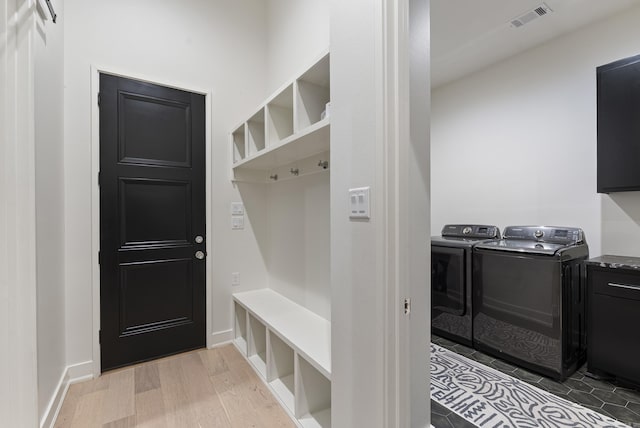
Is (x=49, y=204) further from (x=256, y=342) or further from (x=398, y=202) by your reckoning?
(x=398, y=202)

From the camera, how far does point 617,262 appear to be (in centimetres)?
202

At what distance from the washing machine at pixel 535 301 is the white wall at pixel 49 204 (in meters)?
3.05

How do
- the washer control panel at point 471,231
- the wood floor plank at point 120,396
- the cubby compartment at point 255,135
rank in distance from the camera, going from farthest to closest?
the washer control panel at point 471,231 → the cubby compartment at point 255,135 → the wood floor plank at point 120,396

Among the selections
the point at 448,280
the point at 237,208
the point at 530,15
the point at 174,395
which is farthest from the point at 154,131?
the point at 530,15

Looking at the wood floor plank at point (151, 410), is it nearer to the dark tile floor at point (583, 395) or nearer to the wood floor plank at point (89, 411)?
the wood floor plank at point (89, 411)

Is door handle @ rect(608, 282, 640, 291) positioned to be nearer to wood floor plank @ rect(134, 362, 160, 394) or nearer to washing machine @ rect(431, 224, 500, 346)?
washing machine @ rect(431, 224, 500, 346)

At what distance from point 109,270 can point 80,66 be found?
1.58 metres

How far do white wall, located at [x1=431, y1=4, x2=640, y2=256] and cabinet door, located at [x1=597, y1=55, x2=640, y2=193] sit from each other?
213 mm

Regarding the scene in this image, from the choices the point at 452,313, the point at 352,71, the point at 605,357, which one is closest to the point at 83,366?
the point at 352,71

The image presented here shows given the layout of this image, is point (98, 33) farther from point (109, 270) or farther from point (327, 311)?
point (327, 311)

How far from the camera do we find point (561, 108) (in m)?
2.59

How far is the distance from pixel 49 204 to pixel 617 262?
374 cm

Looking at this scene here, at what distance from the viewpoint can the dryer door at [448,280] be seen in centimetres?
266

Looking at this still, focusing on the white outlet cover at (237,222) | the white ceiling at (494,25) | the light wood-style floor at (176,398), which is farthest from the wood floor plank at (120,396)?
the white ceiling at (494,25)
